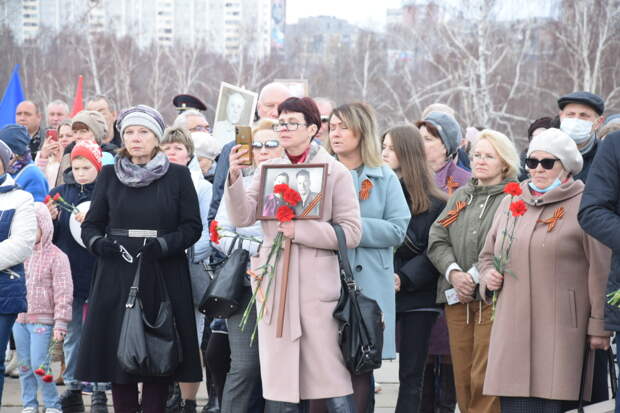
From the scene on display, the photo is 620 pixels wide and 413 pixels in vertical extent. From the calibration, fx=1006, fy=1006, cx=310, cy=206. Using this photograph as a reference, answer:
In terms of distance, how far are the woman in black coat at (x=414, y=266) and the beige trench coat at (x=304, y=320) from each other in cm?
99

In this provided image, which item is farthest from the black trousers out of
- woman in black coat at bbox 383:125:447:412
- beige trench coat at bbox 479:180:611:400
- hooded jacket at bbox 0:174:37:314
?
hooded jacket at bbox 0:174:37:314

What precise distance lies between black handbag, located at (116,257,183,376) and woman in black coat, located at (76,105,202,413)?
0.09 metres

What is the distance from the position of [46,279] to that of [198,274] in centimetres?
106

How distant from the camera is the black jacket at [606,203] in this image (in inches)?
190

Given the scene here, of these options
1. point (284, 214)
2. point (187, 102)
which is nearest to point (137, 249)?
point (284, 214)

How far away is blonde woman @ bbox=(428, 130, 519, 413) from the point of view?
5.95 meters

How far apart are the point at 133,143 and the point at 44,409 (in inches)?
86.3

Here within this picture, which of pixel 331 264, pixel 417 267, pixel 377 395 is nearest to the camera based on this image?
pixel 331 264

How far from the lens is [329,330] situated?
526cm

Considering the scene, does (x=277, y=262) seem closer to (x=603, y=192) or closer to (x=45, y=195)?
(x=603, y=192)

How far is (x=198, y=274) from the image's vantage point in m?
6.83

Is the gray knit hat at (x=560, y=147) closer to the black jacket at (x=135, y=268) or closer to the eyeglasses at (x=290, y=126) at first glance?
the eyeglasses at (x=290, y=126)

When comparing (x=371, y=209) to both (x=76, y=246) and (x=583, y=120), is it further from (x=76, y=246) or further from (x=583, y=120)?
(x=76, y=246)

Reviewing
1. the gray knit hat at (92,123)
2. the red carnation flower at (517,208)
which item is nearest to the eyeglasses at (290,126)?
the red carnation flower at (517,208)
